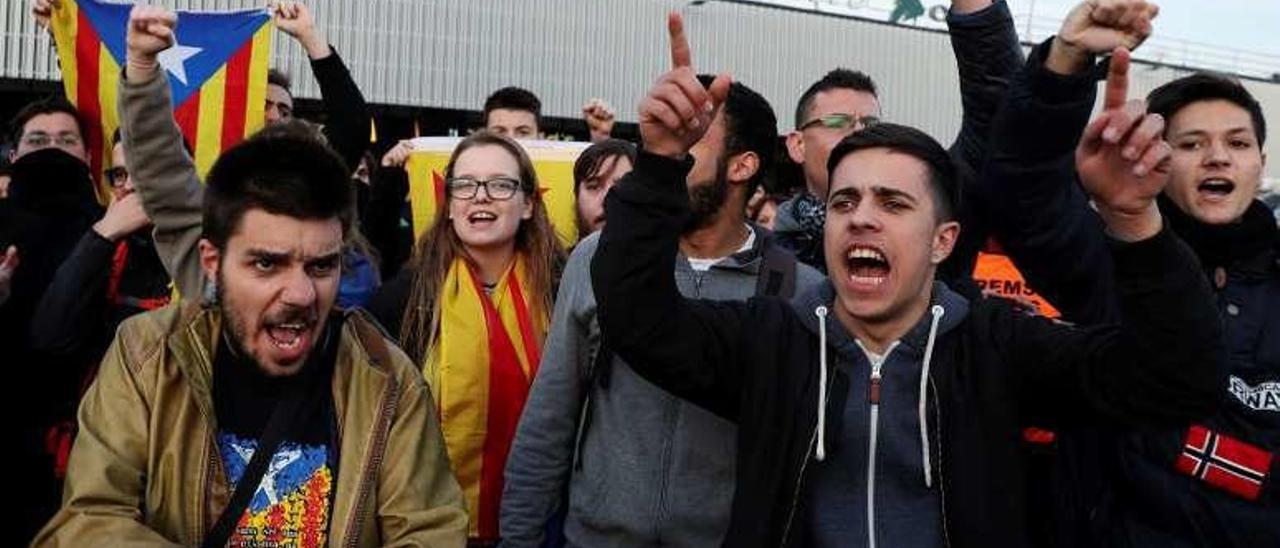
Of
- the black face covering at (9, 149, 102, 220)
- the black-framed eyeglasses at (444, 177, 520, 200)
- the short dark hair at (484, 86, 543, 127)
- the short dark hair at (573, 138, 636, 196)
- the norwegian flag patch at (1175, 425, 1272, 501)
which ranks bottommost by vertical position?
the norwegian flag patch at (1175, 425, 1272, 501)

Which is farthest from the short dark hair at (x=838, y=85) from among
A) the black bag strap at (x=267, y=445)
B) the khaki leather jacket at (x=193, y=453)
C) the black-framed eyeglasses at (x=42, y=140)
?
the black-framed eyeglasses at (x=42, y=140)

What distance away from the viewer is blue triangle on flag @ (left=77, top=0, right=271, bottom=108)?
17.4 feet

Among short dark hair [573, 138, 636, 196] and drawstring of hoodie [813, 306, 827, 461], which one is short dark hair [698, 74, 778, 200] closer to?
drawstring of hoodie [813, 306, 827, 461]

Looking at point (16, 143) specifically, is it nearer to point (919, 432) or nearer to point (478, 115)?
point (919, 432)

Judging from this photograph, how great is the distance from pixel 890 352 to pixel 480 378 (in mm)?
1597

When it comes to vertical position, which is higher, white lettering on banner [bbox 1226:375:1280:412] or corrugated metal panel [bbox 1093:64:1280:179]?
corrugated metal panel [bbox 1093:64:1280:179]

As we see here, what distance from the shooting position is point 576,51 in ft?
64.6

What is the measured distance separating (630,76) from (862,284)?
1809cm

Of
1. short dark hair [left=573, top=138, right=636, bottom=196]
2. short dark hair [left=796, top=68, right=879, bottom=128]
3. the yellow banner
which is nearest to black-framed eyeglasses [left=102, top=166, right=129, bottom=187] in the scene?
the yellow banner

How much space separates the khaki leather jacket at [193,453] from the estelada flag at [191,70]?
8.53 feet

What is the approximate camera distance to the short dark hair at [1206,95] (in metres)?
3.10

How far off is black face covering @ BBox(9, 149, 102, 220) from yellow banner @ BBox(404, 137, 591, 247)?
1353 mm

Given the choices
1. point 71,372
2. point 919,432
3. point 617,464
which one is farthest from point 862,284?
point 71,372

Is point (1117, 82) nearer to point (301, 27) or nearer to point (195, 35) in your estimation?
point (301, 27)
